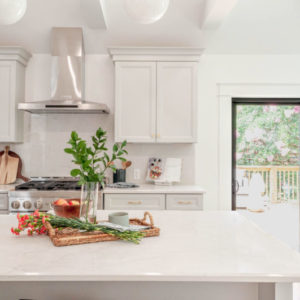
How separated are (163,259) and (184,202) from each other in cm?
216

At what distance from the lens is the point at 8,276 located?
3.52 feet

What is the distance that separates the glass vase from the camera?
1.59 meters

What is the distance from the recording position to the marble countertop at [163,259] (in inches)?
42.7

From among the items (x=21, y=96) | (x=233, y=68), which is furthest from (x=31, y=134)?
(x=233, y=68)

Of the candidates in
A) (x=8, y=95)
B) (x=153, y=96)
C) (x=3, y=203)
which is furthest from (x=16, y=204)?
(x=153, y=96)

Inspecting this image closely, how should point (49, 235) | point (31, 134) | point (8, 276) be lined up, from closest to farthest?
point (8, 276) < point (49, 235) < point (31, 134)

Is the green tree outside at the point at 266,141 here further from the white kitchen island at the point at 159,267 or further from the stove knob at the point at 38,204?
the white kitchen island at the point at 159,267

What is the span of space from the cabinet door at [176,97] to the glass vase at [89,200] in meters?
2.09

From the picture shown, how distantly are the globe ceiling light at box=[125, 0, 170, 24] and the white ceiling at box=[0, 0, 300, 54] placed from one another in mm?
Result: 1978

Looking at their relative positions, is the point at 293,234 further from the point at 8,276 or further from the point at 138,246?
the point at 8,276

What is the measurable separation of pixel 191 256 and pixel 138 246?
0.24m

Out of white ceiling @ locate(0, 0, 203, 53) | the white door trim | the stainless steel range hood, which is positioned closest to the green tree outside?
the white door trim

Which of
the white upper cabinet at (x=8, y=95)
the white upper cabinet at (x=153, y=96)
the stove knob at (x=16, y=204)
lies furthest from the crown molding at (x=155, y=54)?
the stove knob at (x=16, y=204)

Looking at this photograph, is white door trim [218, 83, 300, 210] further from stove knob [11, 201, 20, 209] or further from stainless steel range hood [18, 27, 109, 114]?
stove knob [11, 201, 20, 209]
